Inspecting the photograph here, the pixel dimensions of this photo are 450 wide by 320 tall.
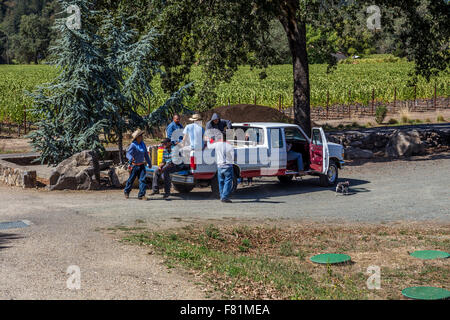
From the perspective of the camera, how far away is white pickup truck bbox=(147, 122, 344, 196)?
1502cm

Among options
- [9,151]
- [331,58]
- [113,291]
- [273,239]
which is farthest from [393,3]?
[113,291]

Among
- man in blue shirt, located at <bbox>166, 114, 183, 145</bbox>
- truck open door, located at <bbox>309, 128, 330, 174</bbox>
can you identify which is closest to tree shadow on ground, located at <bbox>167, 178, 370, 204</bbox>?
truck open door, located at <bbox>309, 128, 330, 174</bbox>

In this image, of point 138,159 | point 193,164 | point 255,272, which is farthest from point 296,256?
point 138,159

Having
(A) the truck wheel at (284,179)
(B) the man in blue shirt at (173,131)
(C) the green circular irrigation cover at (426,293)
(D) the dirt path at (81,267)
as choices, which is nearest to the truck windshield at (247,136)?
(B) the man in blue shirt at (173,131)

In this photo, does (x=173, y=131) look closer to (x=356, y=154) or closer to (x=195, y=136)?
(x=195, y=136)

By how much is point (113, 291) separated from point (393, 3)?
1788 cm

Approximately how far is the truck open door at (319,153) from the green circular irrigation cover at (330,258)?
663cm

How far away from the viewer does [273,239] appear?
36.7 feet

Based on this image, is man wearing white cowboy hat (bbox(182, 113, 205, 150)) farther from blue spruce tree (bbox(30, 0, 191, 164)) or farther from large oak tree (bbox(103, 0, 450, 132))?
large oak tree (bbox(103, 0, 450, 132))

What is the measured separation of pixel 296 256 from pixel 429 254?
7.03 feet

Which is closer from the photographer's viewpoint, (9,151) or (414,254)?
(414,254)

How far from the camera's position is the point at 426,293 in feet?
25.7

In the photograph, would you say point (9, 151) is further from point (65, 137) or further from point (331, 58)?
point (331, 58)

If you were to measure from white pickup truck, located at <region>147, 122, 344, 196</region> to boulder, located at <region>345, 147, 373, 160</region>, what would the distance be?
17.3ft
